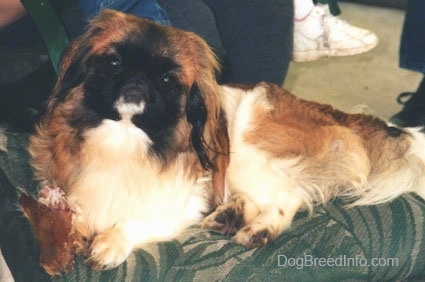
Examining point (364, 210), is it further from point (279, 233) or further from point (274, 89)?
point (274, 89)

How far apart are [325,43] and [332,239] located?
6.26 ft

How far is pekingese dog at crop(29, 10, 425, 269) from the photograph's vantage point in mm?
1452

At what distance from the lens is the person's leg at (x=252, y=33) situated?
7.18ft

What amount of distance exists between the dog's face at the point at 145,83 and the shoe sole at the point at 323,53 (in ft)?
5.74

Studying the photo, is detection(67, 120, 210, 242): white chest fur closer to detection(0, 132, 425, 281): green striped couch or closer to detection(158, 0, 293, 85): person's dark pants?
detection(0, 132, 425, 281): green striped couch

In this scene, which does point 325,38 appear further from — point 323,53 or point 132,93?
point 132,93

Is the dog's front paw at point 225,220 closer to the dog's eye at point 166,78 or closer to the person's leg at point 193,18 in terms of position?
the dog's eye at point 166,78

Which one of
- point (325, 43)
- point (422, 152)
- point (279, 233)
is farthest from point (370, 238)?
point (325, 43)

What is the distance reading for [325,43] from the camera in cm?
326

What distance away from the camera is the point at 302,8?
3.06 meters

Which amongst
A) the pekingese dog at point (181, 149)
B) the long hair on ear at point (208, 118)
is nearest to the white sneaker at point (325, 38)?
the pekingese dog at point (181, 149)

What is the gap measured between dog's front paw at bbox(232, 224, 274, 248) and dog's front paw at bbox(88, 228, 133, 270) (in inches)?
10.4

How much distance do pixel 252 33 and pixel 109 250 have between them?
1.06 metres

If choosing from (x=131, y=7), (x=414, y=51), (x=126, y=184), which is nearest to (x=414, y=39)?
(x=414, y=51)
